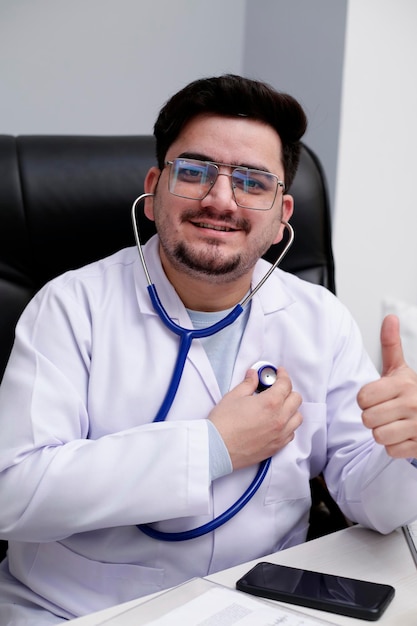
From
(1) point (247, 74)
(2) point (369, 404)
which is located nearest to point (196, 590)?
(2) point (369, 404)

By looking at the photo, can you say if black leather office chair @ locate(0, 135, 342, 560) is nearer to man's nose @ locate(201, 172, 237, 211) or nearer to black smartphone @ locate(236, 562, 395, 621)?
man's nose @ locate(201, 172, 237, 211)

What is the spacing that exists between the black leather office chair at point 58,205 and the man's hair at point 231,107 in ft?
0.36

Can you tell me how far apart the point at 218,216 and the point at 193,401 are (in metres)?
0.30

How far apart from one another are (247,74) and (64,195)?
1.04 meters

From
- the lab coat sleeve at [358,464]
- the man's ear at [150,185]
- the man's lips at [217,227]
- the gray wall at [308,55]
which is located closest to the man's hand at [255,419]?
the lab coat sleeve at [358,464]

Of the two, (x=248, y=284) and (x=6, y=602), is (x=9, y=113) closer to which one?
(x=248, y=284)

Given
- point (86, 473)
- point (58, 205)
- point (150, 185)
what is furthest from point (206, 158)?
point (86, 473)

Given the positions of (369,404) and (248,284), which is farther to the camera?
(248,284)

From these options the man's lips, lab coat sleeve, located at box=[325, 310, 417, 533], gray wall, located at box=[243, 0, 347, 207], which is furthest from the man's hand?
gray wall, located at box=[243, 0, 347, 207]

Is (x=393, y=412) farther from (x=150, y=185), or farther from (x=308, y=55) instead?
(x=308, y=55)

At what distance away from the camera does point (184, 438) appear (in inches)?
38.2

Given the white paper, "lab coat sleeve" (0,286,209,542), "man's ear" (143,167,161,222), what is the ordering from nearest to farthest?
the white paper
"lab coat sleeve" (0,286,209,542)
"man's ear" (143,167,161,222)

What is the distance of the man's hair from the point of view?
1212 millimetres

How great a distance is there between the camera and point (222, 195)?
3.78 feet
